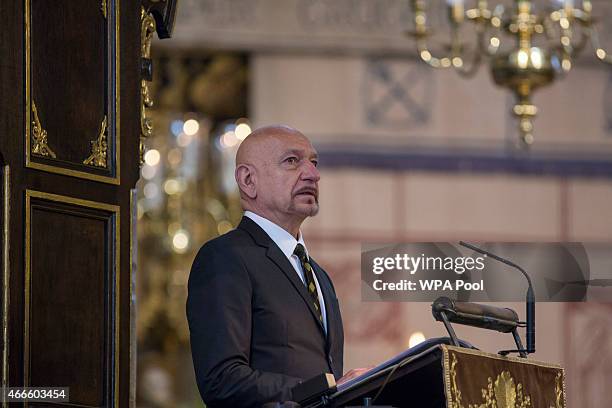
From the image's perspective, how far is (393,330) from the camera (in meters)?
10.8

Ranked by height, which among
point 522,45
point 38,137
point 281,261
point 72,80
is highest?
point 522,45

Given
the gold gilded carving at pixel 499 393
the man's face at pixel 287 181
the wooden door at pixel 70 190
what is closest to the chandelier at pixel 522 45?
the wooden door at pixel 70 190

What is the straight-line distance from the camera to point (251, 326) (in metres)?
4.07

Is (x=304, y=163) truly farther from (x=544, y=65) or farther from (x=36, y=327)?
(x=544, y=65)

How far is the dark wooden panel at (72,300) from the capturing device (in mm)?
4367

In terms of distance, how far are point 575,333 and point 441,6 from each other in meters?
2.50

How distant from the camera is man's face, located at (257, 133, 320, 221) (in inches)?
168

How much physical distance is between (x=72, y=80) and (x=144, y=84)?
51 cm

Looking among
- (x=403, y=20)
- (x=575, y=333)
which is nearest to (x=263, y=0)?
(x=403, y=20)

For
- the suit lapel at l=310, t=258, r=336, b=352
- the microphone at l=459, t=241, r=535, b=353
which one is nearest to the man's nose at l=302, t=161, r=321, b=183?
the suit lapel at l=310, t=258, r=336, b=352

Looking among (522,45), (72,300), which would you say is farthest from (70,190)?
(522,45)

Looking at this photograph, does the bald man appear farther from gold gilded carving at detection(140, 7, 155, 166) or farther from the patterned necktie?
gold gilded carving at detection(140, 7, 155, 166)

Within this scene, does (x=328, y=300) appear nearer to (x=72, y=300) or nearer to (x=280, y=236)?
(x=280, y=236)

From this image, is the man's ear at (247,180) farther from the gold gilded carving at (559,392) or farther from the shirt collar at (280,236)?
the gold gilded carving at (559,392)
